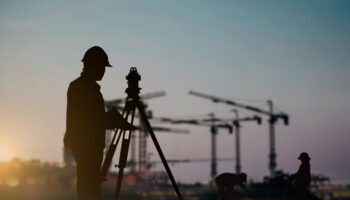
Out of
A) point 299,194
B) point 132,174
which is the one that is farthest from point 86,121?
point 132,174

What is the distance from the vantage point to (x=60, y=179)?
163125 mm

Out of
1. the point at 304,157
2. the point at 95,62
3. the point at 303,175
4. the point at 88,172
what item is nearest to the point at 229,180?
the point at 303,175

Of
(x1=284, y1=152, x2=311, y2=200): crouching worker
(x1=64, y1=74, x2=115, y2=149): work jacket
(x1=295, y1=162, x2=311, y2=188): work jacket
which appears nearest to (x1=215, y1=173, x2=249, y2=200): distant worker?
(x1=284, y1=152, x2=311, y2=200): crouching worker

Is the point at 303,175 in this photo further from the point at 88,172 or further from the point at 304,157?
the point at 88,172

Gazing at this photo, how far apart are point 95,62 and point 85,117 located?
783 millimetres

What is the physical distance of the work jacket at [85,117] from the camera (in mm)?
6324

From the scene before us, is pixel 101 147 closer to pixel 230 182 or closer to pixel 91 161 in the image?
pixel 91 161

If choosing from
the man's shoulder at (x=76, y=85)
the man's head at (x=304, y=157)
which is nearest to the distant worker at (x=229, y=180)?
the man's head at (x=304, y=157)

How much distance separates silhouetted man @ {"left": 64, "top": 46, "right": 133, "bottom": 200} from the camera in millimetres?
6262

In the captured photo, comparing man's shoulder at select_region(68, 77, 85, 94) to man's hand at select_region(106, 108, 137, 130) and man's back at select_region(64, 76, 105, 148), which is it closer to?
man's back at select_region(64, 76, 105, 148)

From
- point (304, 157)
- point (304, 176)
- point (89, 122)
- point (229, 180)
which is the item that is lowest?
point (229, 180)

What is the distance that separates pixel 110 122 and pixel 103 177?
746 mm

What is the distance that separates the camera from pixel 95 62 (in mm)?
6582

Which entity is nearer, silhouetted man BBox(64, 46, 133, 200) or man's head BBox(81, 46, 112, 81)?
silhouetted man BBox(64, 46, 133, 200)
